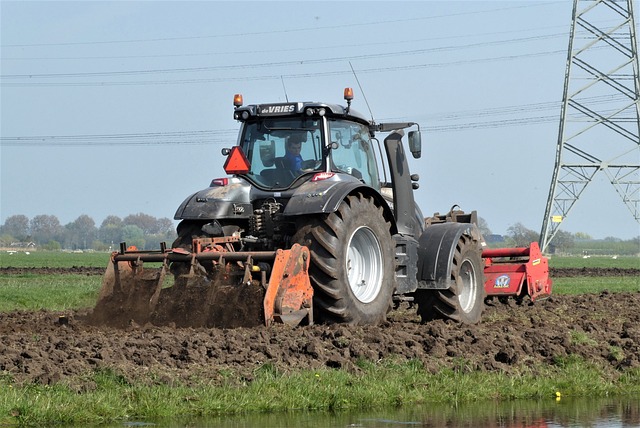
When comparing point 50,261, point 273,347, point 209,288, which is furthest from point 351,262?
point 50,261

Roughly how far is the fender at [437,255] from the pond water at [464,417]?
15.1 ft

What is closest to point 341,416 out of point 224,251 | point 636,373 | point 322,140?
point 636,373

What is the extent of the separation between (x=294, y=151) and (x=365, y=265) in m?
1.69

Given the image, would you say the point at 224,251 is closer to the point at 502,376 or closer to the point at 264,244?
the point at 264,244

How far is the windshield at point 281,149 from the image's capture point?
13398mm

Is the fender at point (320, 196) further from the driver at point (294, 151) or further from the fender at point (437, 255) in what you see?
the fender at point (437, 255)

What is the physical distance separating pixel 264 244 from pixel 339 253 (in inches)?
48.0

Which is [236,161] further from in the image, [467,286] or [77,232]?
[77,232]

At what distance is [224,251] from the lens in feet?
42.1

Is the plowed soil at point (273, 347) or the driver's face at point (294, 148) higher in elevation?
the driver's face at point (294, 148)

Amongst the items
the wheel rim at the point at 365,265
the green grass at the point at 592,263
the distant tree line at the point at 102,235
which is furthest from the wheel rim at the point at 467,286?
the distant tree line at the point at 102,235

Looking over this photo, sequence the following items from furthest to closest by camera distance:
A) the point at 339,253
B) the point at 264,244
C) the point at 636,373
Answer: the point at 264,244 < the point at 339,253 < the point at 636,373

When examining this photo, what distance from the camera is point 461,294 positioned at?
597 inches

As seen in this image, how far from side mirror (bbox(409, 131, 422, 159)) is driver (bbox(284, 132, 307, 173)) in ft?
4.46
